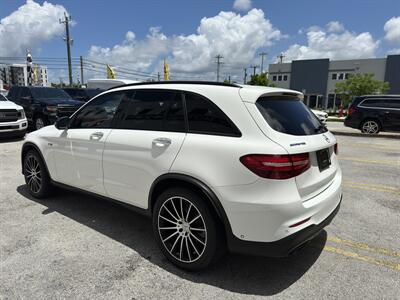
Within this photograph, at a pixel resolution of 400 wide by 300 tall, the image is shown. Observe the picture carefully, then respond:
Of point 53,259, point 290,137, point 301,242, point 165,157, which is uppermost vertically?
point 290,137

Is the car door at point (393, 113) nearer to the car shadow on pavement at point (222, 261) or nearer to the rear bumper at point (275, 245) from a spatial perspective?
the car shadow on pavement at point (222, 261)

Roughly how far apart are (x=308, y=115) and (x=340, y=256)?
154 centimetres

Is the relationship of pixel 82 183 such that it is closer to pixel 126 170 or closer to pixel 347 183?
pixel 126 170

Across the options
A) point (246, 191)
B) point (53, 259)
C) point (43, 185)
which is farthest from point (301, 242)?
point (43, 185)

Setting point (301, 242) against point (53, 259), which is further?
point (53, 259)

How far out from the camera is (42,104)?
450 inches

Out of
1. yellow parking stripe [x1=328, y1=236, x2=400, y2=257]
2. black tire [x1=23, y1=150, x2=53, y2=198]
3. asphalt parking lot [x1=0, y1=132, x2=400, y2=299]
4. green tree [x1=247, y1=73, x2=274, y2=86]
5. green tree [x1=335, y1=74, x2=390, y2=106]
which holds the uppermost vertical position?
green tree [x1=247, y1=73, x2=274, y2=86]

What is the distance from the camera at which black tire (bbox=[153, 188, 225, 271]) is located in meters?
2.68

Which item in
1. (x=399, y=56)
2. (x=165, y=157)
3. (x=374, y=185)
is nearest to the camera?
(x=165, y=157)

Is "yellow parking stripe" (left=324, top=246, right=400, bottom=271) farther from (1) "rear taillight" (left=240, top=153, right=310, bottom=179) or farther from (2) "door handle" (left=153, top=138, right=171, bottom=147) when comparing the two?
(2) "door handle" (left=153, top=138, right=171, bottom=147)

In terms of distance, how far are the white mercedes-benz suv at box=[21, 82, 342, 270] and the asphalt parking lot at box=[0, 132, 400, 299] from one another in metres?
0.32

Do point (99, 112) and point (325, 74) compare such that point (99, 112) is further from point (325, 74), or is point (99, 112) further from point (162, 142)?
point (325, 74)

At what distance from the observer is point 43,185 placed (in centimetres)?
466

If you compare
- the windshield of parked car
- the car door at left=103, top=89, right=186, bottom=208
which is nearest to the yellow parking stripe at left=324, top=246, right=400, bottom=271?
the car door at left=103, top=89, right=186, bottom=208
